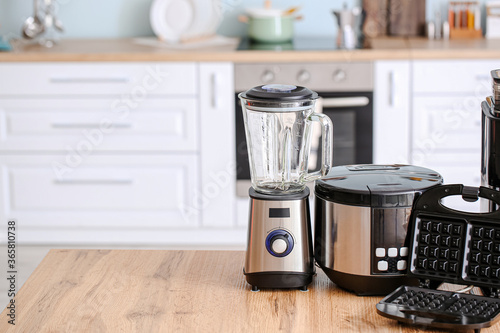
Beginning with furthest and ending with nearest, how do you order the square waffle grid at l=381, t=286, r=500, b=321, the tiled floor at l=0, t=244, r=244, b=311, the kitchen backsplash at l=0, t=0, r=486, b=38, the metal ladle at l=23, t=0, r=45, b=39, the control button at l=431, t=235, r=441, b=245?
the kitchen backsplash at l=0, t=0, r=486, b=38 → the metal ladle at l=23, t=0, r=45, b=39 → the tiled floor at l=0, t=244, r=244, b=311 → the control button at l=431, t=235, r=441, b=245 → the square waffle grid at l=381, t=286, r=500, b=321

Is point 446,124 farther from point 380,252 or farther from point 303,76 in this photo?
point 380,252

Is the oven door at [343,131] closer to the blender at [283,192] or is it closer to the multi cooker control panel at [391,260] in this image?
the blender at [283,192]

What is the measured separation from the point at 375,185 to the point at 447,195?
4.8 inches

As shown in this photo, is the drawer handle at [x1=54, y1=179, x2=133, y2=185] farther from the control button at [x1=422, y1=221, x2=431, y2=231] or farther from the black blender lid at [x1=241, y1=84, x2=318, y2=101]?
the control button at [x1=422, y1=221, x2=431, y2=231]

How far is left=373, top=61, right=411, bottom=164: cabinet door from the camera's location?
3.13 metres

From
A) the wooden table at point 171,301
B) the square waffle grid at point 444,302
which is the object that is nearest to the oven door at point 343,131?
the wooden table at point 171,301

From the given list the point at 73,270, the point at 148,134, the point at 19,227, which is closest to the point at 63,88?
the point at 148,134

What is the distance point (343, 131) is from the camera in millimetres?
3221

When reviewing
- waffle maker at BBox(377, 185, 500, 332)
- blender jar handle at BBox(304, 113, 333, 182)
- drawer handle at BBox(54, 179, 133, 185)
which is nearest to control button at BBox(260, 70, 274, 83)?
drawer handle at BBox(54, 179, 133, 185)

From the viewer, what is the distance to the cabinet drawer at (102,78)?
316 cm

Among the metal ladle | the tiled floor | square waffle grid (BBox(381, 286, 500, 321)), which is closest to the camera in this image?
square waffle grid (BBox(381, 286, 500, 321))

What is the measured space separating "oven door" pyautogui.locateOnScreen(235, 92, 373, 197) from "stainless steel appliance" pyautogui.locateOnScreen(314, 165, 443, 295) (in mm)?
1931

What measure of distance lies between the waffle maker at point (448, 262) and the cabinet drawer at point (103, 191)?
214 cm

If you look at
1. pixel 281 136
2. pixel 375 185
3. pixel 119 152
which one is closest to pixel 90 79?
pixel 119 152
